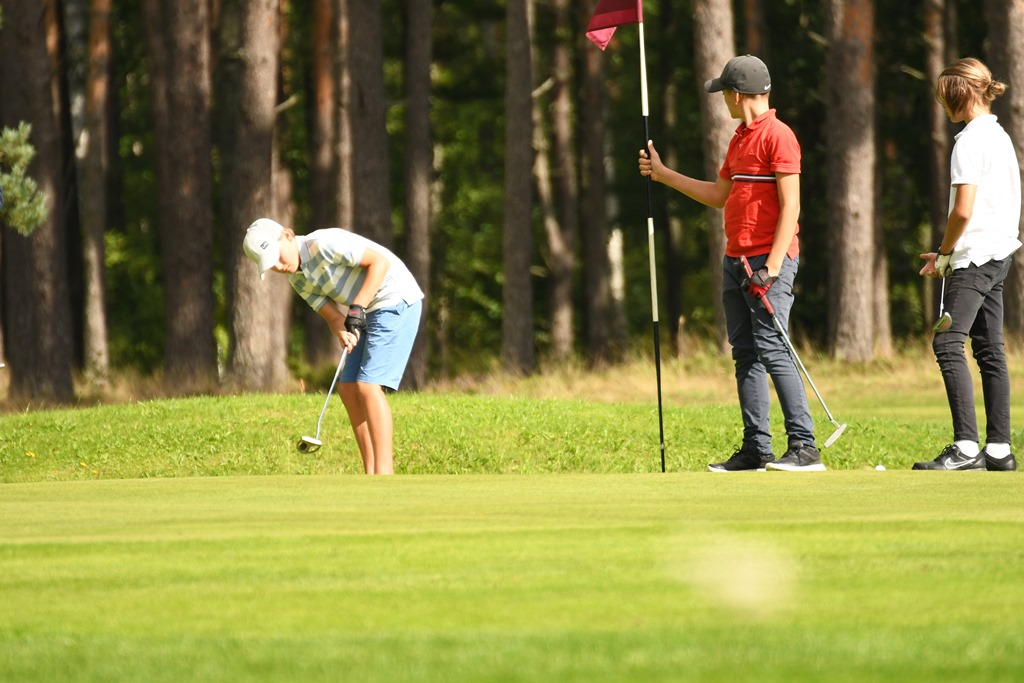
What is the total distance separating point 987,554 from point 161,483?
4.35 meters

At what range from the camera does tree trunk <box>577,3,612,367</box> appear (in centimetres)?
3569

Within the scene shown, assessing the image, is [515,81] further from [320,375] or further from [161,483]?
[161,483]

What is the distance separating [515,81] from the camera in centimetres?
2788

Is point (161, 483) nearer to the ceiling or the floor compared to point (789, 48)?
nearer to the floor

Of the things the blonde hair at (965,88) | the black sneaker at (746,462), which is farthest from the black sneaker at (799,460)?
the blonde hair at (965,88)

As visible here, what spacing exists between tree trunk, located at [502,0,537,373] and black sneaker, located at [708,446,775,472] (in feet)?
57.3

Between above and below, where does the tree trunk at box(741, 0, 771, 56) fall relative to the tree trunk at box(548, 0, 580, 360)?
above

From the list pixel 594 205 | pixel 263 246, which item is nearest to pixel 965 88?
pixel 263 246

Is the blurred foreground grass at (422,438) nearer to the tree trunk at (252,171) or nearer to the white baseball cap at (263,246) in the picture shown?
the white baseball cap at (263,246)

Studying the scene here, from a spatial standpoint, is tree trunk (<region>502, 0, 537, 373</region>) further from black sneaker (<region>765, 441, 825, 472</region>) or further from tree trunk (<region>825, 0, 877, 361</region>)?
black sneaker (<region>765, 441, 825, 472</region>)

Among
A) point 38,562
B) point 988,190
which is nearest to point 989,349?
point 988,190

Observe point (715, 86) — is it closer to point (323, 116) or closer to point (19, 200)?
point (19, 200)

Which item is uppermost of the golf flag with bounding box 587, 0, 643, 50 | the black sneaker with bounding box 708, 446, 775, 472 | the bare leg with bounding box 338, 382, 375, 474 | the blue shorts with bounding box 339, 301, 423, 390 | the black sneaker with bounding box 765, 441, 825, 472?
the golf flag with bounding box 587, 0, 643, 50

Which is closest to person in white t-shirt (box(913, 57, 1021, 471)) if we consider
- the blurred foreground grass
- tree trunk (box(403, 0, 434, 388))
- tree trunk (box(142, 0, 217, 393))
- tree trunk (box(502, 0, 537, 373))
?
the blurred foreground grass
